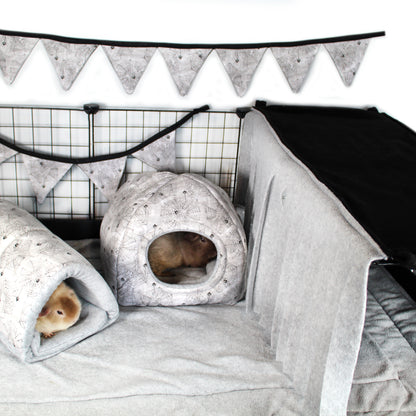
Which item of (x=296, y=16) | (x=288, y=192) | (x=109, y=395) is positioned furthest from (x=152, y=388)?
(x=296, y=16)

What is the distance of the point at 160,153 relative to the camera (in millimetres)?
2367

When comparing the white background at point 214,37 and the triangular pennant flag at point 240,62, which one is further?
the triangular pennant flag at point 240,62

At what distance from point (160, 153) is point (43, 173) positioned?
0.54m

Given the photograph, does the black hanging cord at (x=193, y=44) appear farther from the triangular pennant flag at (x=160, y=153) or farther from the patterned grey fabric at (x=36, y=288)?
the patterned grey fabric at (x=36, y=288)

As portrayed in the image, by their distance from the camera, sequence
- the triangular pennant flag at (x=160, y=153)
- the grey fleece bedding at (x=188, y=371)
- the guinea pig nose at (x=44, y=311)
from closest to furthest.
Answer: the grey fleece bedding at (x=188, y=371)
the guinea pig nose at (x=44, y=311)
the triangular pennant flag at (x=160, y=153)

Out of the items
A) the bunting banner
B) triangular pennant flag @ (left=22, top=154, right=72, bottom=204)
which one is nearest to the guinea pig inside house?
triangular pennant flag @ (left=22, top=154, right=72, bottom=204)

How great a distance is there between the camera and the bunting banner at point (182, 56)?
2166 millimetres

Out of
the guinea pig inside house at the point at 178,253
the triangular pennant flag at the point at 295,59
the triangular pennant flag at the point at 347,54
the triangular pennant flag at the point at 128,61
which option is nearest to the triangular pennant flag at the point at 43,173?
the triangular pennant flag at the point at 128,61

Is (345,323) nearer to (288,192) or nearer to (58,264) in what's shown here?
(288,192)

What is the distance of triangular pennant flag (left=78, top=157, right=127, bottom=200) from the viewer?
2.34 m

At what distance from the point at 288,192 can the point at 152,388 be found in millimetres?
740

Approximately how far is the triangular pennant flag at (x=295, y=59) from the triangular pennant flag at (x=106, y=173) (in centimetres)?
86

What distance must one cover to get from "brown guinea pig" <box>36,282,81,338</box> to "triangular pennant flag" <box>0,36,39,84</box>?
102 cm

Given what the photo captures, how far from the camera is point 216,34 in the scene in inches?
90.1
